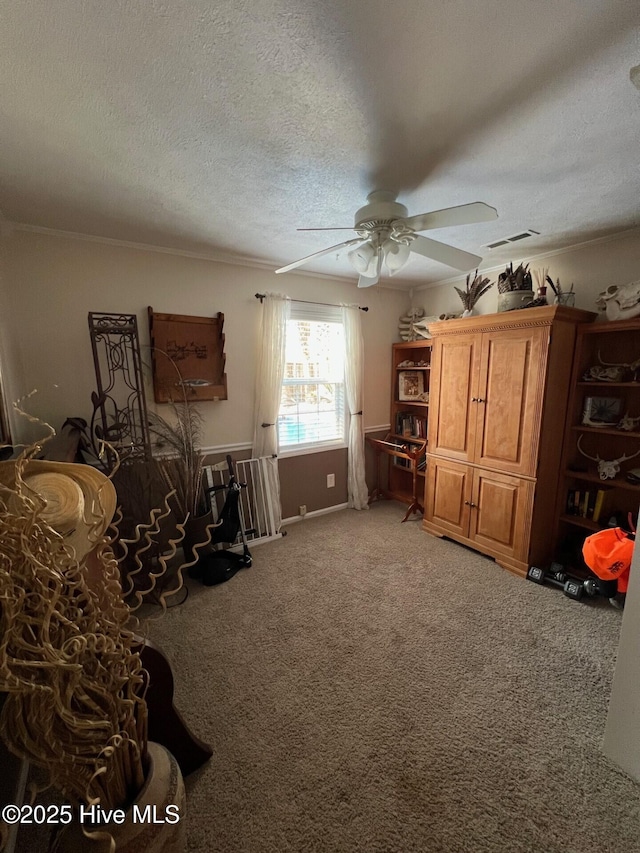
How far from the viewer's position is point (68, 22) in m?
0.93

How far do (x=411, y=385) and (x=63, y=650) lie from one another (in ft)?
12.3

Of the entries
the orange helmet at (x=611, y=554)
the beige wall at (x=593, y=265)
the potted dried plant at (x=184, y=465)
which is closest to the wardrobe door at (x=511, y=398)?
the orange helmet at (x=611, y=554)

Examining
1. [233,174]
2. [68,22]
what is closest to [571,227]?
[233,174]

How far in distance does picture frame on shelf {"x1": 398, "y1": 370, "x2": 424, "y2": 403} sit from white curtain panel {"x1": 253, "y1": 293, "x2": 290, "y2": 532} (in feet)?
4.89

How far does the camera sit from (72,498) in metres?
0.78

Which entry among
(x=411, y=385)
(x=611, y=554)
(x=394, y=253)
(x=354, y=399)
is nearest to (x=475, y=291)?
(x=411, y=385)

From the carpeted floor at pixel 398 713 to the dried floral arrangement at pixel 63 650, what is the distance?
2.52 feet

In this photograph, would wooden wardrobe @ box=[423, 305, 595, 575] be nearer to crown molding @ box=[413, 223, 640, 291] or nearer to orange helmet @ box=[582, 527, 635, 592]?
orange helmet @ box=[582, 527, 635, 592]

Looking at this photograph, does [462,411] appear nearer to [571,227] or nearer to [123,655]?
[571,227]

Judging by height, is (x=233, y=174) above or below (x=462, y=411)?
above

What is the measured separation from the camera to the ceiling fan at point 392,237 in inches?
61.0

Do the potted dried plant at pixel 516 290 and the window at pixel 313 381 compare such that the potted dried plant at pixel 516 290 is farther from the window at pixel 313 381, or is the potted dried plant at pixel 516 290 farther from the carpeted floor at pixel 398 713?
the carpeted floor at pixel 398 713

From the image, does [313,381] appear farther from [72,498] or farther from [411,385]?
[72,498]

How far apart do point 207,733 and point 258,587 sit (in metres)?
1.02
